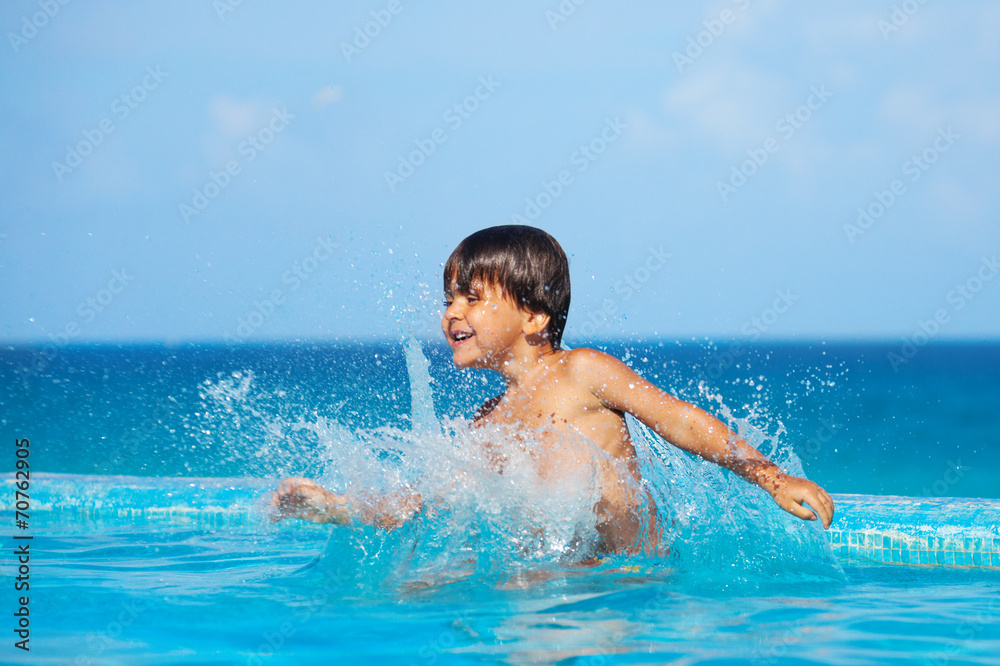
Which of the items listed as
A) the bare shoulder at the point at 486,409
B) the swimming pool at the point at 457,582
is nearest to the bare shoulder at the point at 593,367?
the bare shoulder at the point at 486,409

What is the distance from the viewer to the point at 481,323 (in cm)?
325

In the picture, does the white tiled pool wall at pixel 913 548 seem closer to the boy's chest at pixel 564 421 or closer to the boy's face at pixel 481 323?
the boy's chest at pixel 564 421

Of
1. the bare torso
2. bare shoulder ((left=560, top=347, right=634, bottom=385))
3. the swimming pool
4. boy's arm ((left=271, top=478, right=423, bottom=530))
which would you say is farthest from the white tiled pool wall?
boy's arm ((left=271, top=478, right=423, bottom=530))

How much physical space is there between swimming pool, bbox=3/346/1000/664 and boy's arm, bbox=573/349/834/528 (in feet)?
1.22

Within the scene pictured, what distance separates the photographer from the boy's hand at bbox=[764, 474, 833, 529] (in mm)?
2650

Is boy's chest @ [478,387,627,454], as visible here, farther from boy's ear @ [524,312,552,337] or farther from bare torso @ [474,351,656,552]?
boy's ear @ [524,312,552,337]

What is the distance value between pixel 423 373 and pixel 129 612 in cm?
145

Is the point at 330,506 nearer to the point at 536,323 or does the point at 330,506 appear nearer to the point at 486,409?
the point at 486,409

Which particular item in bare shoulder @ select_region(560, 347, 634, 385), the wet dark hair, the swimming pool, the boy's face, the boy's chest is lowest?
the swimming pool

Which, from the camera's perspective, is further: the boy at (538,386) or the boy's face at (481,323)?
the boy's face at (481,323)

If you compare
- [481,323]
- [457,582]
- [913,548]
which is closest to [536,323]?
[481,323]

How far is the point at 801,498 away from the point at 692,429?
1.36 ft

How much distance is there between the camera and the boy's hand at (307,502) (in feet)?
9.97

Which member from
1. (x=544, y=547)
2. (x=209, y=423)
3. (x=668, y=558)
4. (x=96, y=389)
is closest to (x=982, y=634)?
(x=668, y=558)
